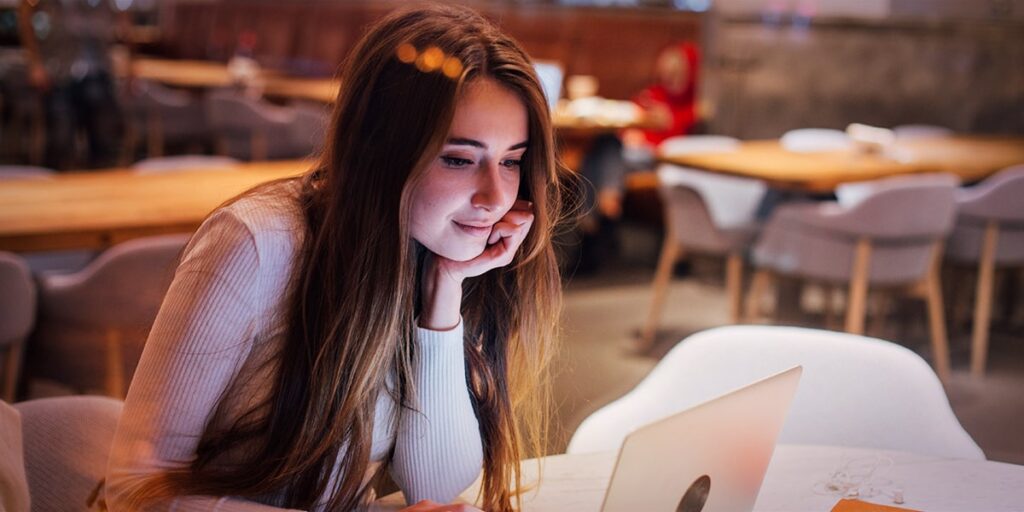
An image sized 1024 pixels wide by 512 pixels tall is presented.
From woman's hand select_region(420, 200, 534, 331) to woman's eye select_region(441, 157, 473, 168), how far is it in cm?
12

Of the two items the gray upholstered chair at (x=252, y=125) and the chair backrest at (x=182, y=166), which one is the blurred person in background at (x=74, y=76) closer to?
the gray upholstered chair at (x=252, y=125)

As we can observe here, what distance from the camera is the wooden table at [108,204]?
3104 millimetres

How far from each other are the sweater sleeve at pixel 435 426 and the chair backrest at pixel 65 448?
0.45 metres

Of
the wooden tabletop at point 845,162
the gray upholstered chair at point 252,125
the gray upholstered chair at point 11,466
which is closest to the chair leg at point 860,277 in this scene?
the wooden tabletop at point 845,162

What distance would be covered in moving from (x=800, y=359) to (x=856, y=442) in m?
0.18

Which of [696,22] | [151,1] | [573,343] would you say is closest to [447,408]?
[573,343]

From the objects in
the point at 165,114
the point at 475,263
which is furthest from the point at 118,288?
the point at 165,114

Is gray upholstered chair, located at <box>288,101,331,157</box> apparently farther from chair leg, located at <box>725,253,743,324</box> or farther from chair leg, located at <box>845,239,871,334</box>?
chair leg, located at <box>845,239,871,334</box>

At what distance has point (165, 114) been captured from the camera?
905 cm

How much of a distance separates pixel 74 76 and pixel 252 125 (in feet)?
5.16

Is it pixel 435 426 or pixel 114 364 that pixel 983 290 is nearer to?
pixel 114 364

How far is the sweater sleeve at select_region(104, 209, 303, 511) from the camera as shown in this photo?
48.7 inches

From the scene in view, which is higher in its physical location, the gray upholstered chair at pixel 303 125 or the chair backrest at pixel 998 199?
the chair backrest at pixel 998 199

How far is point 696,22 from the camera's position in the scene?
25.8ft
